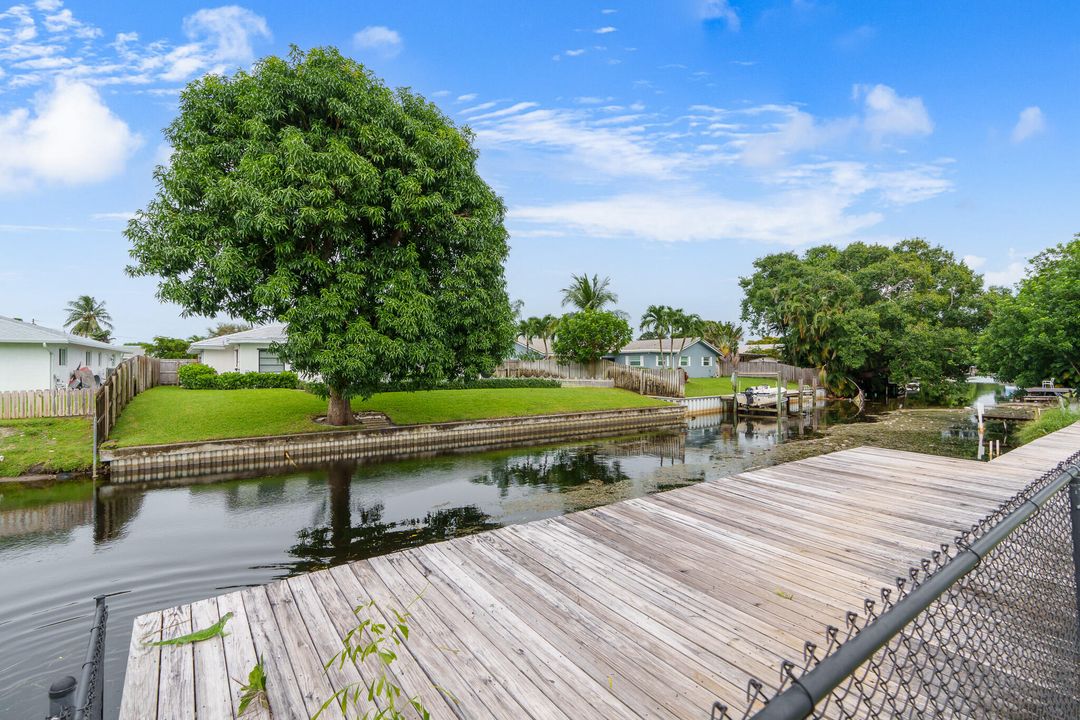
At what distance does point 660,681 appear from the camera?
10.1 feet

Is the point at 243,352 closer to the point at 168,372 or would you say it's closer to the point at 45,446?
the point at 168,372

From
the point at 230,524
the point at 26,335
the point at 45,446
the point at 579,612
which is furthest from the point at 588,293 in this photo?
the point at 579,612

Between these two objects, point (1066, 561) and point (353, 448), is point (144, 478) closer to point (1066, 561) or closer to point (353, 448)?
point (353, 448)

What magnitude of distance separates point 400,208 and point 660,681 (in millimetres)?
13875

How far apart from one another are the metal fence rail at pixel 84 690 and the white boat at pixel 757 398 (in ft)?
97.3

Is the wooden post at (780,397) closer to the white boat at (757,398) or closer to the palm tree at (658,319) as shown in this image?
the white boat at (757,398)

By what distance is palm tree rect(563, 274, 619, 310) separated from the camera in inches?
1741

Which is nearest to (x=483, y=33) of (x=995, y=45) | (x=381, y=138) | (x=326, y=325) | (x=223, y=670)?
(x=381, y=138)

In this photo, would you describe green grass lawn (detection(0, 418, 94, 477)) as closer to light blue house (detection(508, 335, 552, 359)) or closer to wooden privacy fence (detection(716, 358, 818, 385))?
wooden privacy fence (detection(716, 358, 818, 385))

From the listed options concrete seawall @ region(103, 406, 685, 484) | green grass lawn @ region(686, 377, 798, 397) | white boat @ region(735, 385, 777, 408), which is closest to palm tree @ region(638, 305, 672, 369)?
green grass lawn @ region(686, 377, 798, 397)

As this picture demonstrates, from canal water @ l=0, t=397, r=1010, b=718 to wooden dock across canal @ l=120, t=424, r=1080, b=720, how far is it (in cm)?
183

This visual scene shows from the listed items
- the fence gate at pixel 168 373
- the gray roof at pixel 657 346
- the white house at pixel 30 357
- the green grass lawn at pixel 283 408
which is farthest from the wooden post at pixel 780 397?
the white house at pixel 30 357

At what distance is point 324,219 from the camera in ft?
45.4

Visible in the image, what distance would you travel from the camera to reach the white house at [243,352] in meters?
26.7
